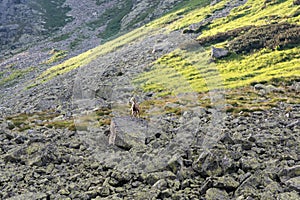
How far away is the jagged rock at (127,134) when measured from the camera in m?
20.2

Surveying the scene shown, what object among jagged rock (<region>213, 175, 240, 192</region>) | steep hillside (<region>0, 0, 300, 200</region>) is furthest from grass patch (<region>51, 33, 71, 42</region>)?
jagged rock (<region>213, 175, 240, 192</region>)

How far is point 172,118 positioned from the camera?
2648 cm

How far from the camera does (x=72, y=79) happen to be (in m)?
61.8

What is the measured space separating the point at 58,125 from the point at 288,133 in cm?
1753

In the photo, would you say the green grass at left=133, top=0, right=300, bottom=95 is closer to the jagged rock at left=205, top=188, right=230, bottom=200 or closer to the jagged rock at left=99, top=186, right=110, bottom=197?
the jagged rock at left=205, top=188, right=230, bottom=200

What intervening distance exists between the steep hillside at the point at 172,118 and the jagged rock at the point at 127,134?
0.21 ft

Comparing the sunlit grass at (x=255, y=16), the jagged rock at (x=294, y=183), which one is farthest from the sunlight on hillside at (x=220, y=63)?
the jagged rock at (x=294, y=183)

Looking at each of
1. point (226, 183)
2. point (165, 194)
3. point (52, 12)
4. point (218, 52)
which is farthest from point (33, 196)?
point (52, 12)

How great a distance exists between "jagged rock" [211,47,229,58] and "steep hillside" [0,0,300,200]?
0.20 metres

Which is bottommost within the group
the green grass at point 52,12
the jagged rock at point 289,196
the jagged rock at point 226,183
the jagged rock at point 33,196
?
the jagged rock at point 289,196

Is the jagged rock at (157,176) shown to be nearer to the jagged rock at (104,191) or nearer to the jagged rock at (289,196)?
the jagged rock at (104,191)

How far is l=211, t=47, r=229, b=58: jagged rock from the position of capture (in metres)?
54.9

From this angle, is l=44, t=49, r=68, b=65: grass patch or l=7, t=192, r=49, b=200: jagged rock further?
l=44, t=49, r=68, b=65: grass patch

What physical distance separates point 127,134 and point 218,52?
38462mm
